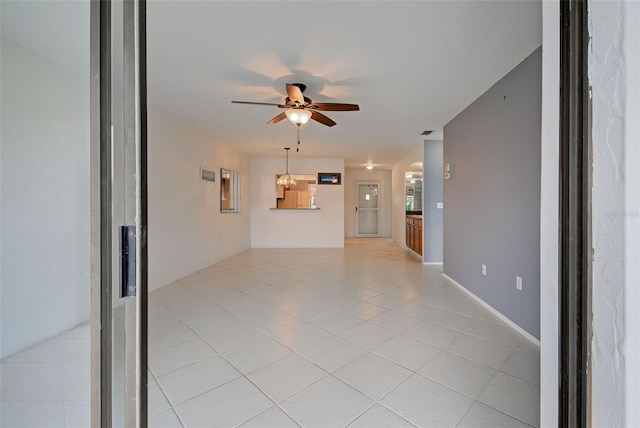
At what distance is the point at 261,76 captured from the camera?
2707 millimetres

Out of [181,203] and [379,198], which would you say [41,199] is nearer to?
[181,203]

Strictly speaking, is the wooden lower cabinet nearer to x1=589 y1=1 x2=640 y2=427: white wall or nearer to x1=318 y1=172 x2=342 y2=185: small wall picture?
x1=318 y1=172 x2=342 y2=185: small wall picture

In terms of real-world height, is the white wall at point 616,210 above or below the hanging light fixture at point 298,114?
below

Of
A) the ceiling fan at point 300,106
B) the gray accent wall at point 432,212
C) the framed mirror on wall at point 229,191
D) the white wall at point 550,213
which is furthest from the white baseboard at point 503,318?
the framed mirror on wall at point 229,191

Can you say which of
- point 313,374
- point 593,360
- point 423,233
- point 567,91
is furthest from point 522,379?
point 423,233

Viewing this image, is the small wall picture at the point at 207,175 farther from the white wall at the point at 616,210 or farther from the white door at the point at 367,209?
the white door at the point at 367,209

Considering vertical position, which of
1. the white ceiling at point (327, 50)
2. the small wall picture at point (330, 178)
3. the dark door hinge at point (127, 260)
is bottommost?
the dark door hinge at point (127, 260)

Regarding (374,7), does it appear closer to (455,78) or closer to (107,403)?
(455,78)

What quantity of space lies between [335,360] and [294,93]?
7.53 ft

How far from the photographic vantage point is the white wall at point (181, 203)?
362 cm

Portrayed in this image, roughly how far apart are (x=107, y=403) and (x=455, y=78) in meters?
3.34

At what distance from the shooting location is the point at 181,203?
413cm

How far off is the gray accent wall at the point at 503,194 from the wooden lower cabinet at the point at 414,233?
2.00 meters

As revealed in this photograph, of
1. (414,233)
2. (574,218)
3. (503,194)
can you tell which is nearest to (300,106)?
(503,194)
